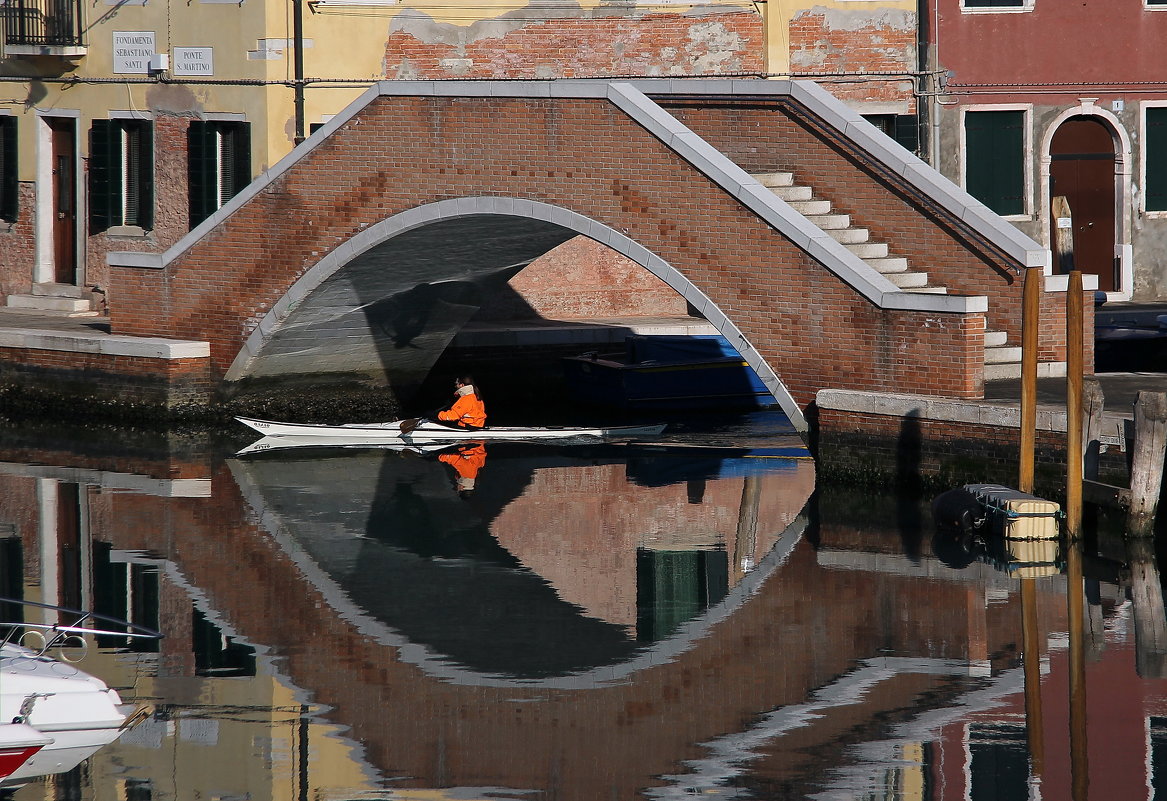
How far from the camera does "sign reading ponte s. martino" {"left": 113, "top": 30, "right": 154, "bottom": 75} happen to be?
806 inches

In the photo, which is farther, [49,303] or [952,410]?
[49,303]

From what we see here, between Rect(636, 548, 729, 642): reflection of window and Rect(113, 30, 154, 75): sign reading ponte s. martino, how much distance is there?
10651 mm

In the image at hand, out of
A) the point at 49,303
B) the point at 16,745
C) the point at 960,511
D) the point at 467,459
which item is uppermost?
the point at 49,303

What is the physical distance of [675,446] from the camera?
1722cm

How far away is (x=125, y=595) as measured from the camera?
445 inches

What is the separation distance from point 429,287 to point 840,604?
809 cm

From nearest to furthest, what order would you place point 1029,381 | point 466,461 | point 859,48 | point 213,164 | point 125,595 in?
1. point 125,595
2. point 1029,381
3. point 466,461
4. point 213,164
5. point 859,48

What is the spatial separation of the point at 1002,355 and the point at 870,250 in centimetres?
136

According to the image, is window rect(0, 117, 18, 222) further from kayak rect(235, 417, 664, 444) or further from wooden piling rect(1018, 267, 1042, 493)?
wooden piling rect(1018, 267, 1042, 493)

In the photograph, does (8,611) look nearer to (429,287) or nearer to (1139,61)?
(429,287)

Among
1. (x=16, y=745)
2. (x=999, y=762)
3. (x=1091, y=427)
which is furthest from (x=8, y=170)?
(x=999, y=762)

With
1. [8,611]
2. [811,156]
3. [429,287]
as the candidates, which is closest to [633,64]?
[429,287]

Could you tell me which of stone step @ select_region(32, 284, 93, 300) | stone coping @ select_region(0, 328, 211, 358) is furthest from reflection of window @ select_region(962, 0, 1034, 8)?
stone step @ select_region(32, 284, 93, 300)

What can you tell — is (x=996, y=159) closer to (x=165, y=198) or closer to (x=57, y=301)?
(x=165, y=198)
